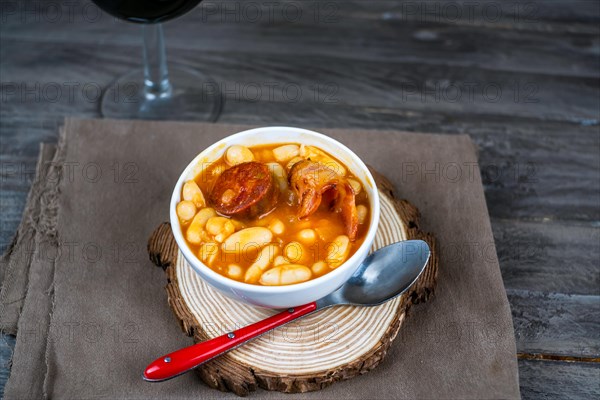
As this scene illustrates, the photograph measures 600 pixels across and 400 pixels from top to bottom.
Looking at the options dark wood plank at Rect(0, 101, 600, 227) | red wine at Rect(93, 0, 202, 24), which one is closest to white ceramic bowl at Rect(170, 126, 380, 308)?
red wine at Rect(93, 0, 202, 24)

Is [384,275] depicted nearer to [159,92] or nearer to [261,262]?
[261,262]

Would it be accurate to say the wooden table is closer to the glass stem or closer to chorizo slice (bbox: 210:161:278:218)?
the glass stem

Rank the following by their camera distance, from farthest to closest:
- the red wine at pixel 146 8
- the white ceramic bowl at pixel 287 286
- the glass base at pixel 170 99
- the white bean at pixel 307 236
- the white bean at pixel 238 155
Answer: the glass base at pixel 170 99 → the red wine at pixel 146 8 → the white bean at pixel 238 155 → the white bean at pixel 307 236 → the white ceramic bowl at pixel 287 286

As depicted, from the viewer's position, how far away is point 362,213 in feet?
5.53

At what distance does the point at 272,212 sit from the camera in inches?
67.4

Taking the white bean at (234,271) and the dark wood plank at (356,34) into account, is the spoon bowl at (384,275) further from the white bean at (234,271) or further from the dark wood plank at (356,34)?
the dark wood plank at (356,34)

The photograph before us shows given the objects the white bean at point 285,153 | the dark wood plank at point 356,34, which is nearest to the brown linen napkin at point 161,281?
the white bean at point 285,153

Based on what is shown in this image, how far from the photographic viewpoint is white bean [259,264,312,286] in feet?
5.06

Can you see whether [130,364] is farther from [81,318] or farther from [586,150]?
[586,150]

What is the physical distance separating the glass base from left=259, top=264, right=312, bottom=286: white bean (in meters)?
1.07

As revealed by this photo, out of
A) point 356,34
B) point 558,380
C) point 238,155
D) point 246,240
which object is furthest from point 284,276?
point 356,34

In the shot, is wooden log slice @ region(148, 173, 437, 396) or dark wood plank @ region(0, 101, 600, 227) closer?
wooden log slice @ region(148, 173, 437, 396)

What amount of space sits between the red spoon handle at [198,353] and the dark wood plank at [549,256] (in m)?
0.82

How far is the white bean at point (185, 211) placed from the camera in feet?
5.45
